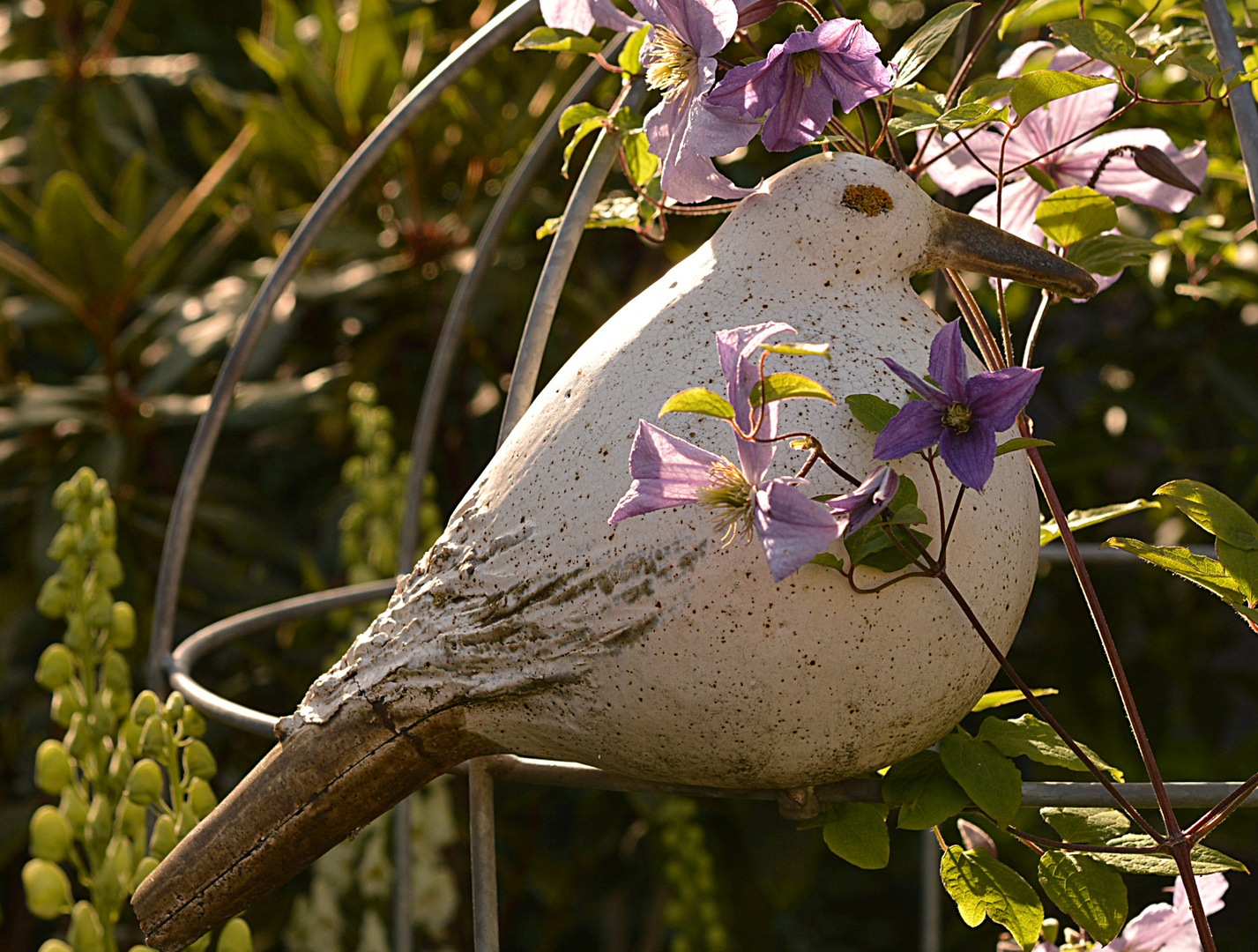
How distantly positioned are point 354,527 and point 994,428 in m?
0.73

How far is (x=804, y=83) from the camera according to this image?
13.9 inches

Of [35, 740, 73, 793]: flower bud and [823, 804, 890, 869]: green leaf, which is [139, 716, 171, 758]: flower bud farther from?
[823, 804, 890, 869]: green leaf

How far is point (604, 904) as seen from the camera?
4.56 feet

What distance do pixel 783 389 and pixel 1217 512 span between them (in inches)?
7.1

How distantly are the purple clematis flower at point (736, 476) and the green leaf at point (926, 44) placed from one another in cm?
14

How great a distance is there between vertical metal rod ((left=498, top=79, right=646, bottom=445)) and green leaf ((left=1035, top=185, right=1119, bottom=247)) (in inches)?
7.5

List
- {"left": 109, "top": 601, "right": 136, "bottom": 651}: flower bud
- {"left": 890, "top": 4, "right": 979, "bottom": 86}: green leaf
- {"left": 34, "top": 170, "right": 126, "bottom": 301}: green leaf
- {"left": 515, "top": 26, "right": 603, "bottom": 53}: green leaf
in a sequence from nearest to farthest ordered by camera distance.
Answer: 1. {"left": 890, "top": 4, "right": 979, "bottom": 86}: green leaf
2. {"left": 515, "top": 26, "right": 603, "bottom": 53}: green leaf
3. {"left": 109, "top": 601, "right": 136, "bottom": 651}: flower bud
4. {"left": 34, "top": 170, "right": 126, "bottom": 301}: green leaf

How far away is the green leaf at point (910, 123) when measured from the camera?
1.23ft

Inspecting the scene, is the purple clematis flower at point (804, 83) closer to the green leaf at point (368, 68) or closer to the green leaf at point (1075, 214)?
the green leaf at point (1075, 214)

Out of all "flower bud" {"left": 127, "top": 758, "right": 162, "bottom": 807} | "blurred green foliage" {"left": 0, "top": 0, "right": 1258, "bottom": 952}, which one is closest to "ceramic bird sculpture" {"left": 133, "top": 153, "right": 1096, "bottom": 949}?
"flower bud" {"left": 127, "top": 758, "right": 162, "bottom": 807}

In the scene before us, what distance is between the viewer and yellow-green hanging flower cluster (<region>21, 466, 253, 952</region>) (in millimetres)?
515

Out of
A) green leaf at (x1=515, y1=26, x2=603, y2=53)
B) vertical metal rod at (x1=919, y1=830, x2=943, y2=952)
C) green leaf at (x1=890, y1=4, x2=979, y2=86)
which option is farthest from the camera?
vertical metal rod at (x1=919, y1=830, x2=943, y2=952)

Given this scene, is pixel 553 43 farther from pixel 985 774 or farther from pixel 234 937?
pixel 234 937

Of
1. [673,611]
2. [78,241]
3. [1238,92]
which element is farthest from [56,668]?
[78,241]
